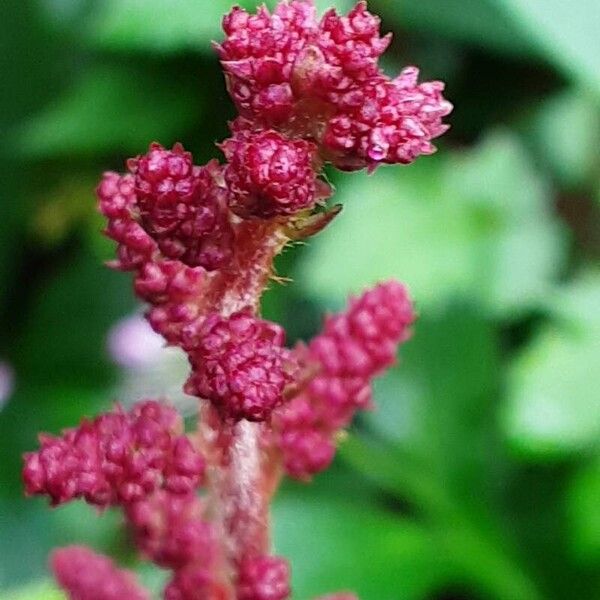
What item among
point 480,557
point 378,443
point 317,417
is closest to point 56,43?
point 378,443

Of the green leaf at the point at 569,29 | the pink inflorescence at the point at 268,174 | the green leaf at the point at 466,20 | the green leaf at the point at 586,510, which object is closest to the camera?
the pink inflorescence at the point at 268,174

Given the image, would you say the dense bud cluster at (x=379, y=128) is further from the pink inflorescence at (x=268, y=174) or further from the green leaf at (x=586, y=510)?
the green leaf at (x=586, y=510)

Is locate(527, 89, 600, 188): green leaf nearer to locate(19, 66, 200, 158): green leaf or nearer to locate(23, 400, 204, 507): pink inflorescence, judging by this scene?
locate(19, 66, 200, 158): green leaf

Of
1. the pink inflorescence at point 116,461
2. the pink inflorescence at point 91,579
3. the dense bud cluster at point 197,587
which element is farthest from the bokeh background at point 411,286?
the pink inflorescence at point 116,461

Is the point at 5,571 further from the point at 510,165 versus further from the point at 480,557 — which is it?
the point at 510,165

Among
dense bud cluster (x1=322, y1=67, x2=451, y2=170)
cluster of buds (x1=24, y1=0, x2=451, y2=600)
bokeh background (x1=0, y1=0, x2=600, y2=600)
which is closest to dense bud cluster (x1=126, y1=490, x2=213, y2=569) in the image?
cluster of buds (x1=24, y1=0, x2=451, y2=600)
